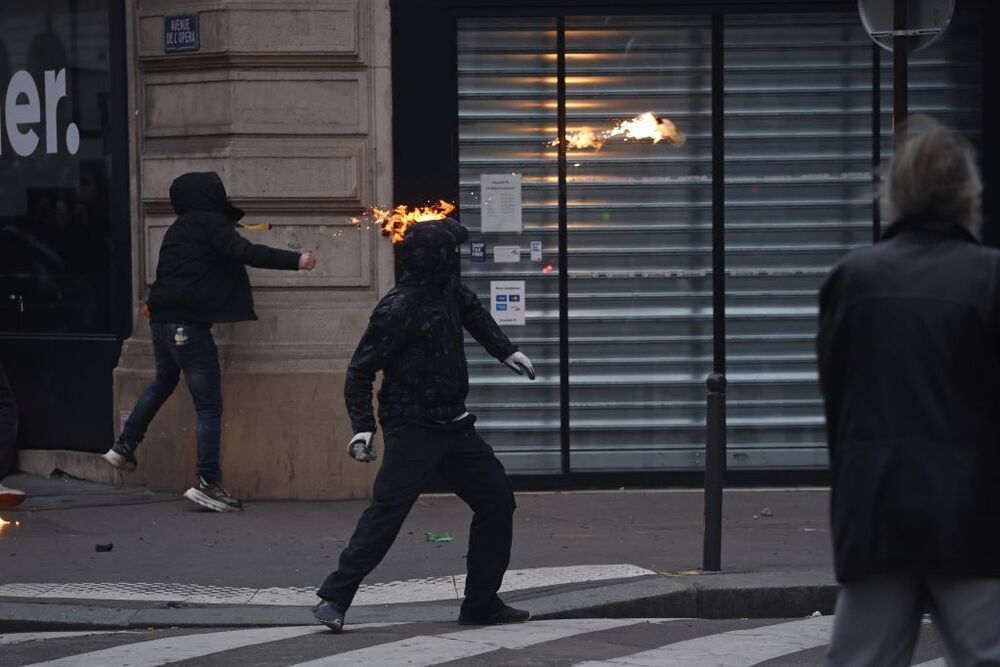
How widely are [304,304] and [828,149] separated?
3.63 metres

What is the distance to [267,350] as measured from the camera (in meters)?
10.9

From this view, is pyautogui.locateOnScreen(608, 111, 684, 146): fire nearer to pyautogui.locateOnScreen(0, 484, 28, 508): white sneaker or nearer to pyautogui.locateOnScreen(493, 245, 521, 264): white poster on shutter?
pyautogui.locateOnScreen(493, 245, 521, 264): white poster on shutter

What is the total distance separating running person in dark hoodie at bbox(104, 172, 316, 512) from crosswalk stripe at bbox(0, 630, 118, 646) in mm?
2820

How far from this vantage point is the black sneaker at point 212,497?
1048 cm

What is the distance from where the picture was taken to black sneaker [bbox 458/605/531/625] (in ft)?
24.6

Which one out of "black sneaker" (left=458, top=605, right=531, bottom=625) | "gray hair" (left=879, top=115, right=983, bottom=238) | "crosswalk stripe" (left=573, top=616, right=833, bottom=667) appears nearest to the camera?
"gray hair" (left=879, top=115, right=983, bottom=238)

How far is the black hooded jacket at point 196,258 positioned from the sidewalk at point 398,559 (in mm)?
1259

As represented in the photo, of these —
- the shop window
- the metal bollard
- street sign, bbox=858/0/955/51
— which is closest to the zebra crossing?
the metal bollard

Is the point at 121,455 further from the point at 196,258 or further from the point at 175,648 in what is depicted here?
the point at 175,648

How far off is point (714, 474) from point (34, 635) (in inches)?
133

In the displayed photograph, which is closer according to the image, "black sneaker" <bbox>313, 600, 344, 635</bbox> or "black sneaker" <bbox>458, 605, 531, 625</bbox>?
"black sneaker" <bbox>313, 600, 344, 635</bbox>

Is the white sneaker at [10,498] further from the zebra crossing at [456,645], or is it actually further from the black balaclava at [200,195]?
the zebra crossing at [456,645]

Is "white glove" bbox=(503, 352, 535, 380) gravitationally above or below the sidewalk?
above

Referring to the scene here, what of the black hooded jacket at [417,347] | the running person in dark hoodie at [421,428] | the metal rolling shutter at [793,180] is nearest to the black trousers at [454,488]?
the running person in dark hoodie at [421,428]
